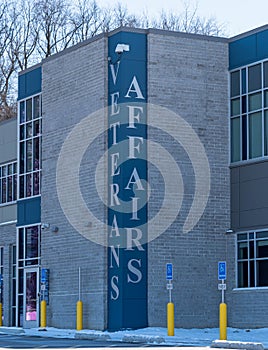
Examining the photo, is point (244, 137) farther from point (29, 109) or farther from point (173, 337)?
point (29, 109)

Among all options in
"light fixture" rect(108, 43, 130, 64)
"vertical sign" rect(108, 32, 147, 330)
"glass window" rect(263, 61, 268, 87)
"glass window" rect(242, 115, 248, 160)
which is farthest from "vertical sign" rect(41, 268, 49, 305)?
"glass window" rect(263, 61, 268, 87)

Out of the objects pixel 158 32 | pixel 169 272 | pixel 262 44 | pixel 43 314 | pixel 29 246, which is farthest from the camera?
pixel 29 246

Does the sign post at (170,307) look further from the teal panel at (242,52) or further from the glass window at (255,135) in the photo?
the teal panel at (242,52)

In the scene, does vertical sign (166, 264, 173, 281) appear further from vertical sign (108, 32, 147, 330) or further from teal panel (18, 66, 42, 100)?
teal panel (18, 66, 42, 100)

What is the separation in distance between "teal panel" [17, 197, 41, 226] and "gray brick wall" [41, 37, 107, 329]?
2.89ft

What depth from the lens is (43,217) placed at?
39.2 metres

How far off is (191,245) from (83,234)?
149 inches

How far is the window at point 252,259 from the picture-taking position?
34.7 metres

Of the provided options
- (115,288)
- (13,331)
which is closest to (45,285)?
(13,331)

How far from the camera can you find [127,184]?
3491 centimetres

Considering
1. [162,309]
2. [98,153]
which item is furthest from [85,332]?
[98,153]

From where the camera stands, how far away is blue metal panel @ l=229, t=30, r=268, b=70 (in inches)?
1391

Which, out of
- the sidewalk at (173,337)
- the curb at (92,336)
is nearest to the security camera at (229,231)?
the sidewalk at (173,337)

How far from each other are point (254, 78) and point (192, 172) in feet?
12.5
